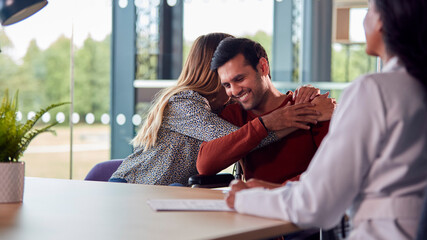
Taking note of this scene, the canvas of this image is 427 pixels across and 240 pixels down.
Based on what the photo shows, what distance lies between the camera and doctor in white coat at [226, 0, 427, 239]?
124 centimetres

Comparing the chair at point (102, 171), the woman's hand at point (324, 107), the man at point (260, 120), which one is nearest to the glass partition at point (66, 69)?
the chair at point (102, 171)

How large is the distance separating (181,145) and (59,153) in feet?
9.55

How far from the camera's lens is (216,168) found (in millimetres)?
2449

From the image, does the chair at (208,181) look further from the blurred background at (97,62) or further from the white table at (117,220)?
the blurred background at (97,62)

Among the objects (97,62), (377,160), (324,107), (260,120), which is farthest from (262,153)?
(97,62)

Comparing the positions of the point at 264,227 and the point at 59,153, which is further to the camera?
the point at 59,153

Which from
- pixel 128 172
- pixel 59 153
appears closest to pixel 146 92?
pixel 59 153

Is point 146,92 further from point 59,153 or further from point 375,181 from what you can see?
point 375,181

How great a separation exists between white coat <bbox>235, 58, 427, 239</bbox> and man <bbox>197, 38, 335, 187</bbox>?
104 cm

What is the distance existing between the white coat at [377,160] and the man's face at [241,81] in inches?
52.3

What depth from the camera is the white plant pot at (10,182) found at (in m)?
1.78

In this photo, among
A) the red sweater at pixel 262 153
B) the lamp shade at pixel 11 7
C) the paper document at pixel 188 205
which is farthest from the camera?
the red sweater at pixel 262 153

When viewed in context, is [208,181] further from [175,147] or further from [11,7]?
[11,7]

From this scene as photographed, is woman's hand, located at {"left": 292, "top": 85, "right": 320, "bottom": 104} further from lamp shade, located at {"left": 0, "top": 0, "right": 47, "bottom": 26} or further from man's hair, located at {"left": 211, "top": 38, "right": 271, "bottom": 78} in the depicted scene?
lamp shade, located at {"left": 0, "top": 0, "right": 47, "bottom": 26}
